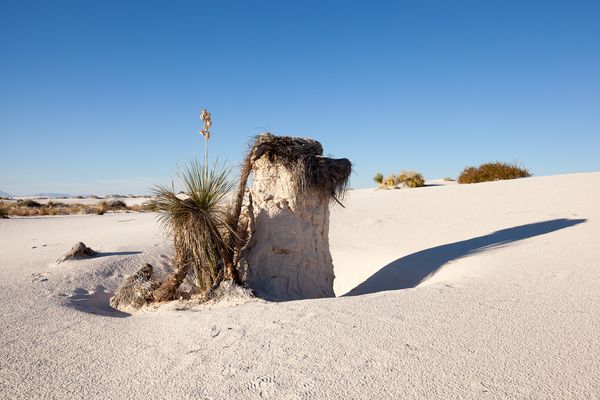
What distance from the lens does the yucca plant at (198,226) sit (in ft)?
18.4

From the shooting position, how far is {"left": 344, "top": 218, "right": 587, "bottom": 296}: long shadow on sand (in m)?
7.93

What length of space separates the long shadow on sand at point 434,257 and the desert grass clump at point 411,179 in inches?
604

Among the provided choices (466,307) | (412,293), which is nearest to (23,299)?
(412,293)

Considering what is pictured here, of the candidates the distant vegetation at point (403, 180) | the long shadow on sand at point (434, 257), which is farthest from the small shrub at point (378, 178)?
the long shadow on sand at point (434, 257)

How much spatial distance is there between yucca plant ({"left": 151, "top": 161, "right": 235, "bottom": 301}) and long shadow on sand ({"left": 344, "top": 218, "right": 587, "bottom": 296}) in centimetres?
310

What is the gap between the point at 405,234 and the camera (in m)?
12.2

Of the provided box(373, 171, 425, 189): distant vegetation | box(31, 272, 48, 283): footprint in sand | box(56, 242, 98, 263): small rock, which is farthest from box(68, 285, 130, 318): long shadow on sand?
box(373, 171, 425, 189): distant vegetation

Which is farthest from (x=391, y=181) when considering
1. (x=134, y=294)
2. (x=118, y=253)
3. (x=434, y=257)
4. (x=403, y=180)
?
(x=134, y=294)

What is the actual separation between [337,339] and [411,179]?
78.7 ft

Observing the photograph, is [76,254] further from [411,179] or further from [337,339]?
[411,179]

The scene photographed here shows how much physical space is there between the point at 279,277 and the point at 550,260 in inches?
173

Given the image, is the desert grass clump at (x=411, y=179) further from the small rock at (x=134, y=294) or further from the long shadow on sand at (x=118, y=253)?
the small rock at (x=134, y=294)

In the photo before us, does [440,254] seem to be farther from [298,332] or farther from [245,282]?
[298,332]

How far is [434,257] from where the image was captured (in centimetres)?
901
